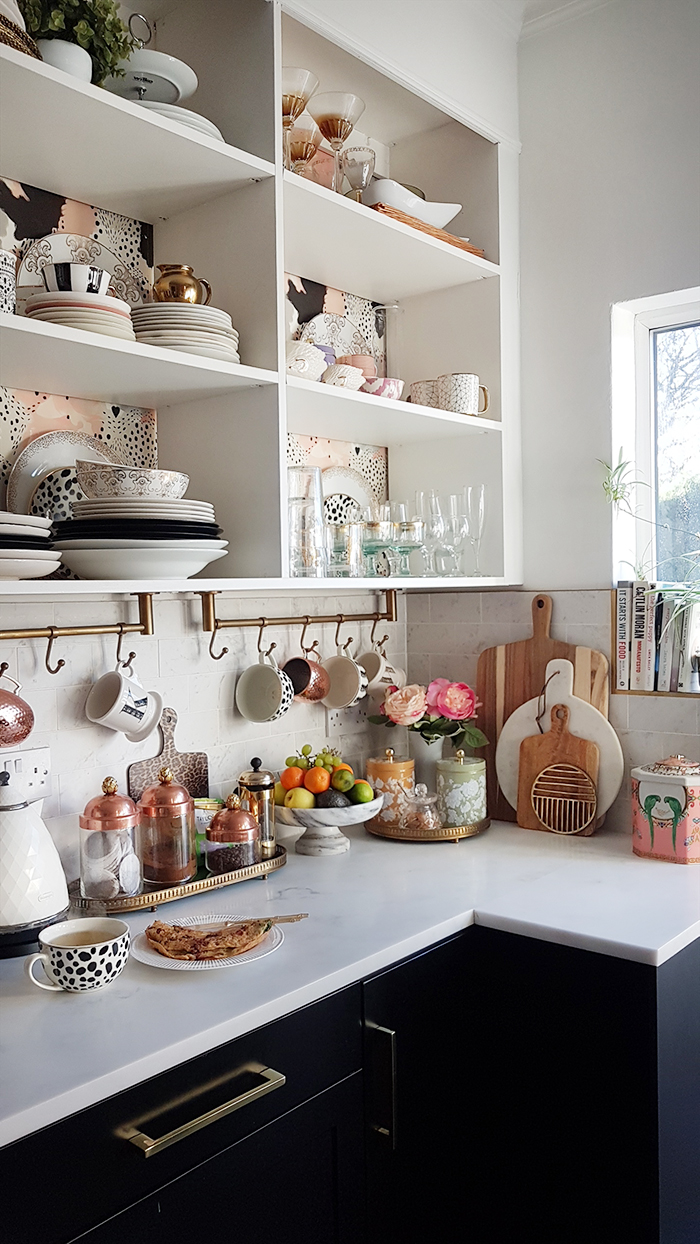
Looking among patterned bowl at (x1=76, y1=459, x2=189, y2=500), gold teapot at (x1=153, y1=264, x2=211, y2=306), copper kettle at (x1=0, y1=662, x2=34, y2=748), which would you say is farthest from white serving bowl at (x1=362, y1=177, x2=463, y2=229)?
copper kettle at (x1=0, y1=662, x2=34, y2=748)

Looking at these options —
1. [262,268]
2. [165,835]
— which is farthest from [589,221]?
[165,835]

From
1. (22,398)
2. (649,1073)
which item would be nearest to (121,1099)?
(649,1073)

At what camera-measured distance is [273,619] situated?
2109mm

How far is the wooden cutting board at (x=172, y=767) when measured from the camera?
6.04ft

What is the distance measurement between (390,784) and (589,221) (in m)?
1.33

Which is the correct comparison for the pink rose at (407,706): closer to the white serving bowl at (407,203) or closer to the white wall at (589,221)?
the white wall at (589,221)

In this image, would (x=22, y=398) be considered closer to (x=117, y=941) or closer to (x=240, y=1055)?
(x=117, y=941)

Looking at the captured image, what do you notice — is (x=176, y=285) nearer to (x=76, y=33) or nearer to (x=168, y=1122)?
(x=76, y=33)

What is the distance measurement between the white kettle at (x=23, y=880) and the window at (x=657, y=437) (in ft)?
4.41

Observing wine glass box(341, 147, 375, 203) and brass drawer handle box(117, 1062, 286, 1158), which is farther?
wine glass box(341, 147, 375, 203)

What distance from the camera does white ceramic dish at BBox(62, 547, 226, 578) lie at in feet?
4.79

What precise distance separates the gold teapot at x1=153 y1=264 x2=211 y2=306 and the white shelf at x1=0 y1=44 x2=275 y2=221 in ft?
0.54

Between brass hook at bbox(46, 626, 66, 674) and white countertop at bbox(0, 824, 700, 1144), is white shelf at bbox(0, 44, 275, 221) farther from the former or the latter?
white countertop at bbox(0, 824, 700, 1144)

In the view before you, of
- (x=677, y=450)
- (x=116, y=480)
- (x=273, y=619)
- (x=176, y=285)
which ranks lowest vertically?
(x=273, y=619)
